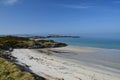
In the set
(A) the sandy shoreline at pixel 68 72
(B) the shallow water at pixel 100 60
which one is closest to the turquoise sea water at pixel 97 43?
(B) the shallow water at pixel 100 60

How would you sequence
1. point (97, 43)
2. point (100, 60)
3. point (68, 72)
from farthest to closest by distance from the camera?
point (97, 43)
point (100, 60)
point (68, 72)

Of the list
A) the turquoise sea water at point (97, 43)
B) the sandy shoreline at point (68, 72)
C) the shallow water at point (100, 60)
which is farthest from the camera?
the turquoise sea water at point (97, 43)

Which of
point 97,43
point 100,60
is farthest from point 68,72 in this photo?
point 97,43

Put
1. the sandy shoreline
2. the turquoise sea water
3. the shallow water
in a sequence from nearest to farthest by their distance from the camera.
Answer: the sandy shoreline
the shallow water
the turquoise sea water

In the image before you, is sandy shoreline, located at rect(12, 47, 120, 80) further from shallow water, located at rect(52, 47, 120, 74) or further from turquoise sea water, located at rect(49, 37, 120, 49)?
turquoise sea water, located at rect(49, 37, 120, 49)

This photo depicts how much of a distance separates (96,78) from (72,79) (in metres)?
2.37

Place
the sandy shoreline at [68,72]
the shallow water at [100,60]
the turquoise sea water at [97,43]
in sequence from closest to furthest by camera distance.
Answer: the sandy shoreline at [68,72], the shallow water at [100,60], the turquoise sea water at [97,43]

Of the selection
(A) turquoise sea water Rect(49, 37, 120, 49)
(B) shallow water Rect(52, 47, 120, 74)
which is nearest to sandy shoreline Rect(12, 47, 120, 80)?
(B) shallow water Rect(52, 47, 120, 74)

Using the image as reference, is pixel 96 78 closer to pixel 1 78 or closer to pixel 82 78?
pixel 82 78

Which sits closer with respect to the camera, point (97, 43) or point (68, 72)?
point (68, 72)

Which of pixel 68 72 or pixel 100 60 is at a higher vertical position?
pixel 68 72

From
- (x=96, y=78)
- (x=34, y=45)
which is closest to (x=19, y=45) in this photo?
(x=34, y=45)

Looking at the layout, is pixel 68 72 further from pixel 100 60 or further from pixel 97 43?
pixel 97 43

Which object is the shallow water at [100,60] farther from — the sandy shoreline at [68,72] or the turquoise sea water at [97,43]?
the turquoise sea water at [97,43]
